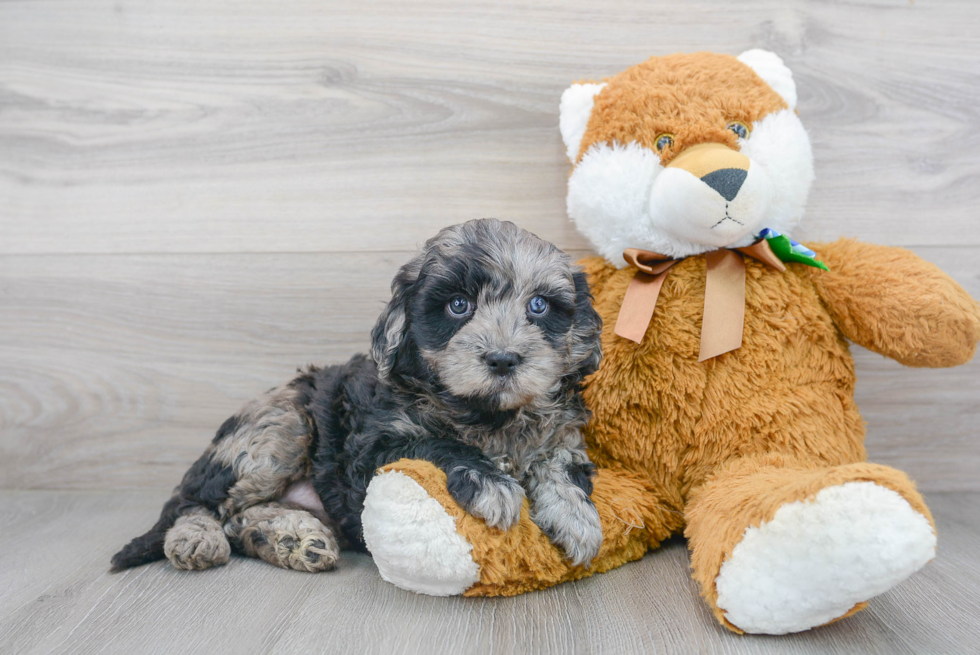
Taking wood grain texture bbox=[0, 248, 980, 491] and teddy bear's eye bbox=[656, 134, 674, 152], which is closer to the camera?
teddy bear's eye bbox=[656, 134, 674, 152]

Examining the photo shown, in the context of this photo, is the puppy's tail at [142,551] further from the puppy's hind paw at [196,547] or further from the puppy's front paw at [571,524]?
the puppy's front paw at [571,524]

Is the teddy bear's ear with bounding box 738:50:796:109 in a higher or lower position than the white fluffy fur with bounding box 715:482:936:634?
higher

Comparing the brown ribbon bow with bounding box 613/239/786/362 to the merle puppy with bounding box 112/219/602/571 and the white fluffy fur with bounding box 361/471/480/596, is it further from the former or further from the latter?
the white fluffy fur with bounding box 361/471/480/596

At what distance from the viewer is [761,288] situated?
5.92 ft

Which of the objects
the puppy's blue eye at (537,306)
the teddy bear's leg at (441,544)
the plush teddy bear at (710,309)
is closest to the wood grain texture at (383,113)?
the plush teddy bear at (710,309)

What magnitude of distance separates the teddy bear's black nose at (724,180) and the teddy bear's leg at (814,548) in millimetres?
684

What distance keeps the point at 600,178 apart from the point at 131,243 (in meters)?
1.60

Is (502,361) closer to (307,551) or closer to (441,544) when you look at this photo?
(441,544)

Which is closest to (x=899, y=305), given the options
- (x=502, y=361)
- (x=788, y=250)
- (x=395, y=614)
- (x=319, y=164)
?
(x=788, y=250)

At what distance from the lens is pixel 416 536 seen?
142 centimetres

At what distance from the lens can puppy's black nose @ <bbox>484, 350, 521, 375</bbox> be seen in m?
1.41

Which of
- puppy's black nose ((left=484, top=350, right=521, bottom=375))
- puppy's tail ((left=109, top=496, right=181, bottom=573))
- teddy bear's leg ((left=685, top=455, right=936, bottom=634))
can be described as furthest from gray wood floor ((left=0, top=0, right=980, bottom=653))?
teddy bear's leg ((left=685, top=455, right=936, bottom=634))

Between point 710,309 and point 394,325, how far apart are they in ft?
2.66

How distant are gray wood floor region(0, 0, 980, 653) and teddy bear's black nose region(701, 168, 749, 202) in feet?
2.16
